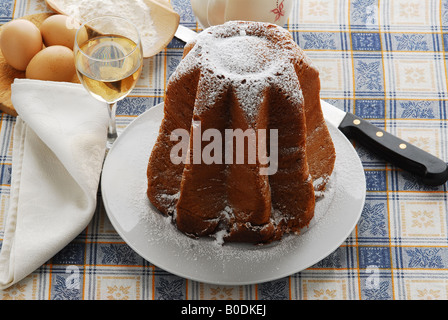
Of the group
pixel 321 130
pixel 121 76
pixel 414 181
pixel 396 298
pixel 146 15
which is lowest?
pixel 396 298

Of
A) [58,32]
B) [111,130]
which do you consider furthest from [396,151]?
[58,32]

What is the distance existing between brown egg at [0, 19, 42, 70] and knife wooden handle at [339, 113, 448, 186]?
2.77ft

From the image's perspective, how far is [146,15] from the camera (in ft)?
6.07

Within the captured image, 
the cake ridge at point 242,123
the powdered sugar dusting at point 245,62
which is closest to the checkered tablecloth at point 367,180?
the cake ridge at point 242,123

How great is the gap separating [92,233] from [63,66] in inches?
19.0

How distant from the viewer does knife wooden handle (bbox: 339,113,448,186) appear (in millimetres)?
1536

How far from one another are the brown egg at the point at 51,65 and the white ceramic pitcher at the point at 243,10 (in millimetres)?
385

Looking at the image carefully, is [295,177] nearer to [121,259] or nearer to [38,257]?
[121,259]

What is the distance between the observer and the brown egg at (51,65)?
65.1 inches

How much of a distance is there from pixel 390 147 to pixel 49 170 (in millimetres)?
836

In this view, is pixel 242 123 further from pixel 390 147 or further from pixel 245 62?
pixel 390 147

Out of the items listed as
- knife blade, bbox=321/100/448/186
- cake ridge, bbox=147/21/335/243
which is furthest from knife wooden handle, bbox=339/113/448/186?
cake ridge, bbox=147/21/335/243

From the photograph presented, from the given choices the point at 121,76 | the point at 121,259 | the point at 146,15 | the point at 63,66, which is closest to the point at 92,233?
the point at 121,259

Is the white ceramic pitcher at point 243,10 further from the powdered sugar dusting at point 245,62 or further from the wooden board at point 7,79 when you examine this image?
the wooden board at point 7,79
